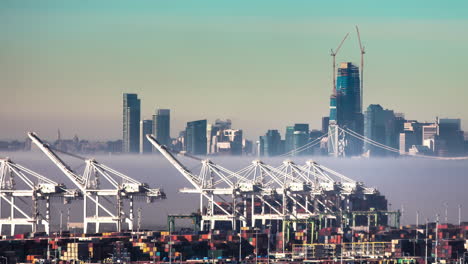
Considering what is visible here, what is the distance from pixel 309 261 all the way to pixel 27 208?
84160mm

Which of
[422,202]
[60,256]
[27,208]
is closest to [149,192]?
[60,256]

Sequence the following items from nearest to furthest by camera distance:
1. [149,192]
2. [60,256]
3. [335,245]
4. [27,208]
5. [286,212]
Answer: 1. [60,256]
2. [335,245]
3. [149,192]
4. [286,212]
5. [27,208]

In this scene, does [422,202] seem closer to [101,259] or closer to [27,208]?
[27,208]

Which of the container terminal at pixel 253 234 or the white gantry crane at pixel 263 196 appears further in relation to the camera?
the white gantry crane at pixel 263 196

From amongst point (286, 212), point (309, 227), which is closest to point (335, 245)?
point (309, 227)

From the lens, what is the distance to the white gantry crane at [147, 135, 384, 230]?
5217 inches

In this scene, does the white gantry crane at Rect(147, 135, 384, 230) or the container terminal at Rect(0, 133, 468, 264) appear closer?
the container terminal at Rect(0, 133, 468, 264)

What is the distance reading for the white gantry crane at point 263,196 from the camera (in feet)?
435

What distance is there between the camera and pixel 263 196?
141m

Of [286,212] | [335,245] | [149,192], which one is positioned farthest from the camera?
[286,212]

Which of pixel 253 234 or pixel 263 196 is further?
pixel 263 196

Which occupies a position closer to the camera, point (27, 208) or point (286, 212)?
point (286, 212)

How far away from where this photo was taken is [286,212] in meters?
136

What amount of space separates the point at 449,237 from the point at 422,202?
79955 millimetres
